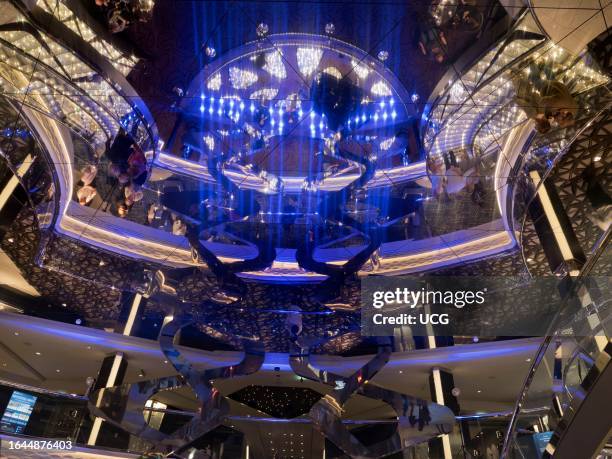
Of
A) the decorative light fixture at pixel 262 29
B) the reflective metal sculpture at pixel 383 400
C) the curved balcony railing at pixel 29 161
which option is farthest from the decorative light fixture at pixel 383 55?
the reflective metal sculpture at pixel 383 400

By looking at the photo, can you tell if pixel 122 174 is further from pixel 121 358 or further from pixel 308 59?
pixel 121 358

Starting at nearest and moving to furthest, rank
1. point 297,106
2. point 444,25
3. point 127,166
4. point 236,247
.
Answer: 1. point 444,25
2. point 297,106
3. point 127,166
4. point 236,247

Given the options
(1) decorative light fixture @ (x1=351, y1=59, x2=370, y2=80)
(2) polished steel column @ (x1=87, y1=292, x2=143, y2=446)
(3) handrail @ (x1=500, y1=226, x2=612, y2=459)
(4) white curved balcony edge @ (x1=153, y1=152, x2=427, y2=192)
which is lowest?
(3) handrail @ (x1=500, y1=226, x2=612, y2=459)

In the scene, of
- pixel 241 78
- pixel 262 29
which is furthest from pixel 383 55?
pixel 241 78

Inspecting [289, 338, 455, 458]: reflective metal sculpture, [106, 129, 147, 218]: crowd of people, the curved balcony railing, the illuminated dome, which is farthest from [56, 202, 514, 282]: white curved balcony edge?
the illuminated dome

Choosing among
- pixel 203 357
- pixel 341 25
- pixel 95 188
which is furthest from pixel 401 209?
pixel 203 357

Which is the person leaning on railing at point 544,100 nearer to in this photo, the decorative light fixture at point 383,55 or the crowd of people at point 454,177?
the crowd of people at point 454,177

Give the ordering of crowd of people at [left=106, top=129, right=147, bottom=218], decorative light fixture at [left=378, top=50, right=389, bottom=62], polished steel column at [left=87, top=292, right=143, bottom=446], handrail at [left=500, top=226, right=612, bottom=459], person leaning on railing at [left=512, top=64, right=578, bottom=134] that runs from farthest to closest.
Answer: polished steel column at [left=87, top=292, right=143, bottom=446] → crowd of people at [left=106, top=129, right=147, bottom=218] → decorative light fixture at [left=378, top=50, right=389, bottom=62] → person leaning on railing at [left=512, top=64, right=578, bottom=134] → handrail at [left=500, top=226, right=612, bottom=459]

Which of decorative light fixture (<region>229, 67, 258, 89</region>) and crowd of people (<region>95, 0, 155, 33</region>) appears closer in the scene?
crowd of people (<region>95, 0, 155, 33</region>)

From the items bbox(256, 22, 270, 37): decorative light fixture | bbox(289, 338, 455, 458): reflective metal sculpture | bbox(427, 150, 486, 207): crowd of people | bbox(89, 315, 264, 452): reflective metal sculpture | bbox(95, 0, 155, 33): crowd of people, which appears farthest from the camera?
bbox(89, 315, 264, 452): reflective metal sculpture

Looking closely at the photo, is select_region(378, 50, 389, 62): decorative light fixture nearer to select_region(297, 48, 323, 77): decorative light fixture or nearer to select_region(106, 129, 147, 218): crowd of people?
select_region(297, 48, 323, 77): decorative light fixture

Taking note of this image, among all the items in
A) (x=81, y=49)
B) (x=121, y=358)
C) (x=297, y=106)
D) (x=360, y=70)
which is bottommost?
(x=81, y=49)

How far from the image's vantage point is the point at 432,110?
4.79 metres

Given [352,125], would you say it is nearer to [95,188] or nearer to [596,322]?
[596,322]
